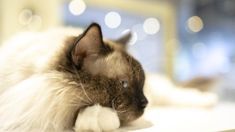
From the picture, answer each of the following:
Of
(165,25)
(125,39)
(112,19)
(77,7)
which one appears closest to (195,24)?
(165,25)

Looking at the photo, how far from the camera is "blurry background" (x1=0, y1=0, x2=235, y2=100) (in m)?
2.42

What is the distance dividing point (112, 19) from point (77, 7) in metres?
0.28

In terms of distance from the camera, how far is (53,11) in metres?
2.42

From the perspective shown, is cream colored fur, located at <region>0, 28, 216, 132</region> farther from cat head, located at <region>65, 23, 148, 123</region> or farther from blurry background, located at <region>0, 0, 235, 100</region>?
blurry background, located at <region>0, 0, 235, 100</region>

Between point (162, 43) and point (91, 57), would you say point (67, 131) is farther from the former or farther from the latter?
point (162, 43)

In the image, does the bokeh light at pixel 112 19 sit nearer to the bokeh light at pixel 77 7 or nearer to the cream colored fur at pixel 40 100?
the bokeh light at pixel 77 7

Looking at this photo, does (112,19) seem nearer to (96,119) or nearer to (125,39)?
(125,39)

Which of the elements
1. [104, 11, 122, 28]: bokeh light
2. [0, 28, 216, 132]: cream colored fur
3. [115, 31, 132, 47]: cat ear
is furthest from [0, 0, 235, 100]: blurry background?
[0, 28, 216, 132]: cream colored fur

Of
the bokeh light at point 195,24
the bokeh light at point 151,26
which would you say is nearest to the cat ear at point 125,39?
the bokeh light at point 151,26

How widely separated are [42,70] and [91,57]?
0.12 metres

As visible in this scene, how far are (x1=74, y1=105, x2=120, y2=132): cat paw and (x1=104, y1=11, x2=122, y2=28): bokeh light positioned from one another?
5.49 ft

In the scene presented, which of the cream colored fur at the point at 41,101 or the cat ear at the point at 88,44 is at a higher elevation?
the cat ear at the point at 88,44

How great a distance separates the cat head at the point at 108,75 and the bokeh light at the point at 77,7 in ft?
5.26

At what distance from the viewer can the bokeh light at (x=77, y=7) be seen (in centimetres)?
242
